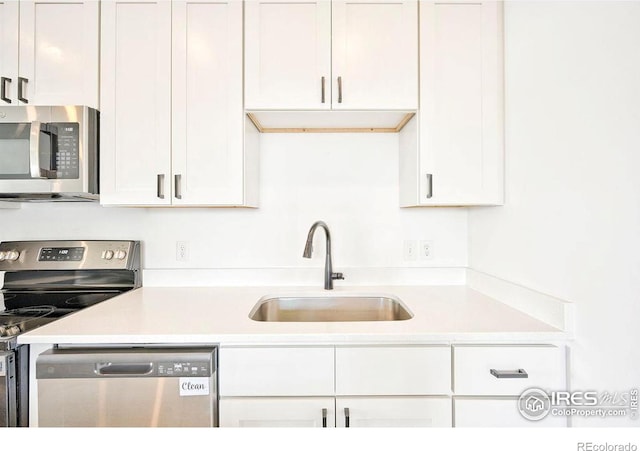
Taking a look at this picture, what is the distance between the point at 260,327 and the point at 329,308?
0.61 metres

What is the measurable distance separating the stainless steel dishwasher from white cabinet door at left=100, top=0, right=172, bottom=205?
2.34ft

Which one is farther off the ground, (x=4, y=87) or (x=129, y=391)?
(x=4, y=87)

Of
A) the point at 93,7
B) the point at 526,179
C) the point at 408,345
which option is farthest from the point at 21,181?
the point at 526,179

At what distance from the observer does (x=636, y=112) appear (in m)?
0.89

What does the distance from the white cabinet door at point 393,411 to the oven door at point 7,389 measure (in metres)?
1.05

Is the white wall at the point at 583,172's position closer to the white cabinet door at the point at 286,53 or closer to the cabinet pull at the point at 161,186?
the white cabinet door at the point at 286,53

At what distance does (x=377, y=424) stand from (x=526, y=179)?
1.08m

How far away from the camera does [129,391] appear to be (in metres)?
1.12

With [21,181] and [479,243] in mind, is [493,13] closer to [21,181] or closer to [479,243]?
[479,243]

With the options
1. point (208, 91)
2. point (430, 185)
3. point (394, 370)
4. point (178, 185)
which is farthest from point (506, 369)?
point (208, 91)

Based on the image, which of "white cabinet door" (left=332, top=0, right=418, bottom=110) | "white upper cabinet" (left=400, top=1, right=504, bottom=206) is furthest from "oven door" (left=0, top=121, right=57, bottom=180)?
"white upper cabinet" (left=400, top=1, right=504, bottom=206)

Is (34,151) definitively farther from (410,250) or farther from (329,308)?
(410,250)

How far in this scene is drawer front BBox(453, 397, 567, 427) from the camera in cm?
113

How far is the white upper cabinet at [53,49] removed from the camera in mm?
1556
